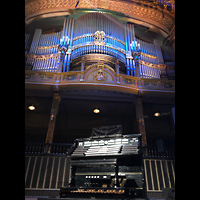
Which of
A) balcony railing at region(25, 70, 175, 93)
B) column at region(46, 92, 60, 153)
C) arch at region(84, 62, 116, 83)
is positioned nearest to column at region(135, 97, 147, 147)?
balcony railing at region(25, 70, 175, 93)

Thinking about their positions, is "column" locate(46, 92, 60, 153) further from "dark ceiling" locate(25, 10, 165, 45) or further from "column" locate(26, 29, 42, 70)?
"dark ceiling" locate(25, 10, 165, 45)

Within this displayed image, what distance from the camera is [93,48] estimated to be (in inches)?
389

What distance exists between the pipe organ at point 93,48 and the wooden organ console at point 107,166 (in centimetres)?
561

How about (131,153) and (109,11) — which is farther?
(109,11)

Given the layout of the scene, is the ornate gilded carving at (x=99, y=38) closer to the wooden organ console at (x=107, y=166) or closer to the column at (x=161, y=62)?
the column at (x=161, y=62)

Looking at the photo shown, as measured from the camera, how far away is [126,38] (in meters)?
11.5

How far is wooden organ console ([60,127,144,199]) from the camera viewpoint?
11.9ft

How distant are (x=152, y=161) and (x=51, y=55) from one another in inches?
313

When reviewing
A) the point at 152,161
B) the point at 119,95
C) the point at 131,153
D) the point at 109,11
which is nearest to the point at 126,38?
the point at 109,11

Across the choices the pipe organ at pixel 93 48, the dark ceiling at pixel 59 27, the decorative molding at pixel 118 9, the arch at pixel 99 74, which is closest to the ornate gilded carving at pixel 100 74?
the arch at pixel 99 74

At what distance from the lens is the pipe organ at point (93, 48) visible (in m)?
9.76

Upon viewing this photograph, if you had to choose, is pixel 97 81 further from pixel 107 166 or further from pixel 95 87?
pixel 107 166

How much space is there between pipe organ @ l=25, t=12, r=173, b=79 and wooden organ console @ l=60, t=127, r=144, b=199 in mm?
5615
